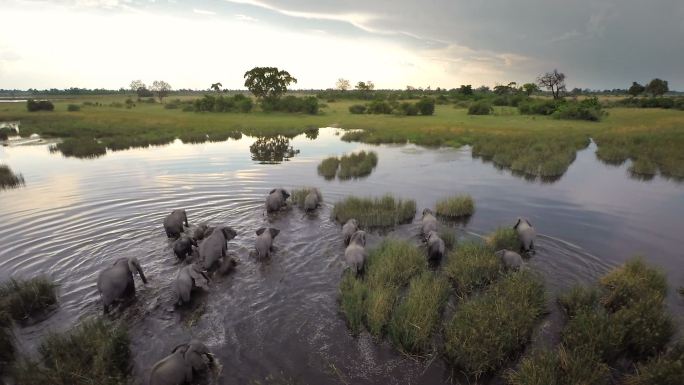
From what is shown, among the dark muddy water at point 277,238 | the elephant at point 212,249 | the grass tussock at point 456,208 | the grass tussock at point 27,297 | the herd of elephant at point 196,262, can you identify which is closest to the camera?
the herd of elephant at point 196,262

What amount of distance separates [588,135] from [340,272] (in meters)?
38.8

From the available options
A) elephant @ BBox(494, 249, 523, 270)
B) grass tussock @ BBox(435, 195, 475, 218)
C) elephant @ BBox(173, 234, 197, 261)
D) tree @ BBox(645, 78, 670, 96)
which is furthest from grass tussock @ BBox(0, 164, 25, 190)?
tree @ BBox(645, 78, 670, 96)

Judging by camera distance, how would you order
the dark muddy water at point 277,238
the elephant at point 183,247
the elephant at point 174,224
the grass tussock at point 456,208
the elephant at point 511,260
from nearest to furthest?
the dark muddy water at point 277,238
the elephant at point 511,260
the elephant at point 183,247
the elephant at point 174,224
the grass tussock at point 456,208

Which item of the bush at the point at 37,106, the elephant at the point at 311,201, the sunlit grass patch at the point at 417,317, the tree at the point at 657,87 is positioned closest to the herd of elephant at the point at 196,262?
the sunlit grass patch at the point at 417,317

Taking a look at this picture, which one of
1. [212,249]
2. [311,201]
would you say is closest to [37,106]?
[311,201]

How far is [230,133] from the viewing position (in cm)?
4334

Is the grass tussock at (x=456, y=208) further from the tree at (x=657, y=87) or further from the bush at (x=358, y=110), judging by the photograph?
the tree at (x=657, y=87)

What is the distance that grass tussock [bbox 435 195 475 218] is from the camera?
53.0 feet

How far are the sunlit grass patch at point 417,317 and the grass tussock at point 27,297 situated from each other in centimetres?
831

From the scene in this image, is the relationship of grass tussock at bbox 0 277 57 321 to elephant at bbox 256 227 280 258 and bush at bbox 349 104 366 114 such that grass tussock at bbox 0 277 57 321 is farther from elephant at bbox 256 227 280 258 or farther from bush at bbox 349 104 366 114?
bush at bbox 349 104 366 114

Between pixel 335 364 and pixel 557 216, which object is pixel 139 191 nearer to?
pixel 335 364

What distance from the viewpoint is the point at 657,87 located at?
100500 millimetres

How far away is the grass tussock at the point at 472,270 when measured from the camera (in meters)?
10.2

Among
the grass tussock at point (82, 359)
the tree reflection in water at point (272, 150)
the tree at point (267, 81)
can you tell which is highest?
the tree at point (267, 81)
